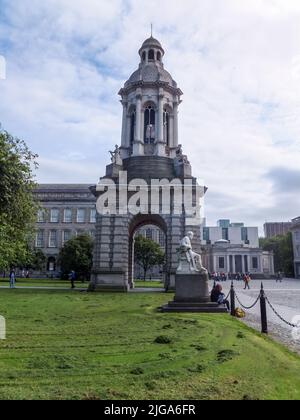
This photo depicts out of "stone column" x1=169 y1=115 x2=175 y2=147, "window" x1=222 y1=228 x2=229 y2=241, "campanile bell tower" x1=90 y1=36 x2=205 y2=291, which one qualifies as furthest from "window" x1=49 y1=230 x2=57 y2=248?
"window" x1=222 y1=228 x2=229 y2=241

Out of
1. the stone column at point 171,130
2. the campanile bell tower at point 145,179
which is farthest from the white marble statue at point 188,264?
the stone column at point 171,130

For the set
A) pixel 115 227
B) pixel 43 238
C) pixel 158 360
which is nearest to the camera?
pixel 158 360

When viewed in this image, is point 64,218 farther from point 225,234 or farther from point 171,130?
point 225,234

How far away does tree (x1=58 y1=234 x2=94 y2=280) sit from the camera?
157 feet

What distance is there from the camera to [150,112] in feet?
112

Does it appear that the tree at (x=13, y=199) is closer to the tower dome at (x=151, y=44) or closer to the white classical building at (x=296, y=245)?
the tower dome at (x=151, y=44)

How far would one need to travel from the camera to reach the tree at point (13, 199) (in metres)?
13.0

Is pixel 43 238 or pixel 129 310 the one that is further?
pixel 43 238

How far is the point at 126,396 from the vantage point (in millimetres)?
5168

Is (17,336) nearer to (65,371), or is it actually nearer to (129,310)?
(65,371)

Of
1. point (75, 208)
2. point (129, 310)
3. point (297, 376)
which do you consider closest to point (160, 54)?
point (129, 310)

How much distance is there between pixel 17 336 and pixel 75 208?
6349cm

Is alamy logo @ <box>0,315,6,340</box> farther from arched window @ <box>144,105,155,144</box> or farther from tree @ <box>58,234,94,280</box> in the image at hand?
tree @ <box>58,234,94,280</box>
